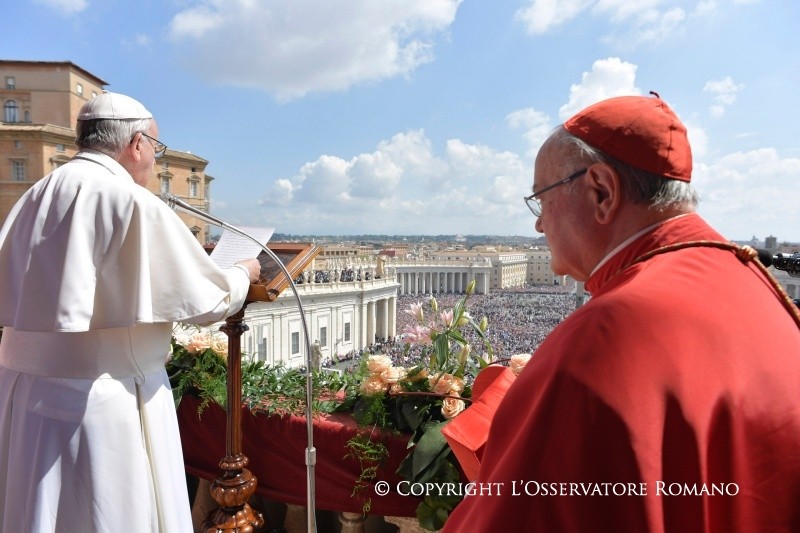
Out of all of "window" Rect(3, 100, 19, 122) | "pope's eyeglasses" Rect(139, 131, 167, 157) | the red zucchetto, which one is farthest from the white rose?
"window" Rect(3, 100, 19, 122)

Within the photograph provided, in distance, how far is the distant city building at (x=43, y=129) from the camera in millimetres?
25016

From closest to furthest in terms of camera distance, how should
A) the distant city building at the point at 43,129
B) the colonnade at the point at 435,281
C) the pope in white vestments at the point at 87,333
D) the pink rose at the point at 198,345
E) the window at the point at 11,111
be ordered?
1. the pope in white vestments at the point at 87,333
2. the pink rose at the point at 198,345
3. the distant city building at the point at 43,129
4. the window at the point at 11,111
5. the colonnade at the point at 435,281

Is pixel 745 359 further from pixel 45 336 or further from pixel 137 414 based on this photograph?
pixel 45 336

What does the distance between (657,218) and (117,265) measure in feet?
5.12

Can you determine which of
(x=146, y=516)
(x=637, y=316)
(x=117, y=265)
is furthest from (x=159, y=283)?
(x=637, y=316)

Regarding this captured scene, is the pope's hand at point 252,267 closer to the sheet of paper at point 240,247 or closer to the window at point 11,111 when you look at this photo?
the sheet of paper at point 240,247

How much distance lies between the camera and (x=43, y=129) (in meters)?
24.8

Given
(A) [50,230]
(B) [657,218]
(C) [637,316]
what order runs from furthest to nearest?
(A) [50,230], (B) [657,218], (C) [637,316]

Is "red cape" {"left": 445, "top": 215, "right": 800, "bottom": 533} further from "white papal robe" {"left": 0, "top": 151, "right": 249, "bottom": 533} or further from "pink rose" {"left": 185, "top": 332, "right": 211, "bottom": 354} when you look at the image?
"pink rose" {"left": 185, "top": 332, "right": 211, "bottom": 354}

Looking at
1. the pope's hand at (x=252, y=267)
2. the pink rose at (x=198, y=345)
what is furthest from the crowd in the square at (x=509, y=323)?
the pope's hand at (x=252, y=267)

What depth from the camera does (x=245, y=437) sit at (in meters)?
2.53

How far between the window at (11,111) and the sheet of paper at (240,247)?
32.7m

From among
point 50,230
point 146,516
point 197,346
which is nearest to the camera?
point 50,230

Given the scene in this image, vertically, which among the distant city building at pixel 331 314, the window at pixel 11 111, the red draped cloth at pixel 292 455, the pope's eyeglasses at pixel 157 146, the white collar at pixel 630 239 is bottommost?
the distant city building at pixel 331 314
